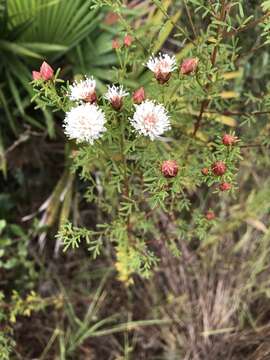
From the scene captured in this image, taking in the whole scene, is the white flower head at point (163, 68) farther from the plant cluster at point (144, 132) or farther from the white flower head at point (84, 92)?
the white flower head at point (84, 92)

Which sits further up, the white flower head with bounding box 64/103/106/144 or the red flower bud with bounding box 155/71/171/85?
the red flower bud with bounding box 155/71/171/85

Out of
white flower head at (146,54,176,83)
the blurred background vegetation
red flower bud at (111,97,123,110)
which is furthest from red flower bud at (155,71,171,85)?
the blurred background vegetation

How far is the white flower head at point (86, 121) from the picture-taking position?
1.28 metres

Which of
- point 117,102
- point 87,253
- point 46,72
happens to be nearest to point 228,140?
point 117,102

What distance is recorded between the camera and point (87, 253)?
248 centimetres

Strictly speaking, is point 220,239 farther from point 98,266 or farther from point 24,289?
point 24,289

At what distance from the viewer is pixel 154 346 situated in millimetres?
2320

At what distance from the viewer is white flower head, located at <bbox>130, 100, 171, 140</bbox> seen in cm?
132

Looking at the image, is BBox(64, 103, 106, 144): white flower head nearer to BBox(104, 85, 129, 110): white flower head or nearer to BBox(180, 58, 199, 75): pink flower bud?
BBox(104, 85, 129, 110): white flower head

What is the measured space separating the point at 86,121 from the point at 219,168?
334mm

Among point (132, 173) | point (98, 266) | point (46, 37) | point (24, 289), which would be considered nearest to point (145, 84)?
point (46, 37)

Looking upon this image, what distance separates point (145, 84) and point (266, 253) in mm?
818

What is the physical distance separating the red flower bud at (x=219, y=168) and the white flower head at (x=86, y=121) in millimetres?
290

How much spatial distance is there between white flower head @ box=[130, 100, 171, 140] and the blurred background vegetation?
0.86m
